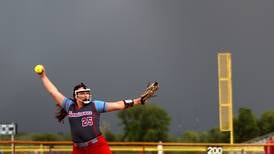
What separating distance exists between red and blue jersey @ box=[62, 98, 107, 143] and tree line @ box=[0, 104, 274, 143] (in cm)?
6956

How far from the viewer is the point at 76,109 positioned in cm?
746

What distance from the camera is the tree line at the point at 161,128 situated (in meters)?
80.6

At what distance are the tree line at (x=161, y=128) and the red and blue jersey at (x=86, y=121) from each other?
69.6m

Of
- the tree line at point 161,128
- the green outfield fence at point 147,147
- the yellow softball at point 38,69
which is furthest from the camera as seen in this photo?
the tree line at point 161,128

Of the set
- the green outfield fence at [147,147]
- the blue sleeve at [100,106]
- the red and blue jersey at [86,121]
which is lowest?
the green outfield fence at [147,147]

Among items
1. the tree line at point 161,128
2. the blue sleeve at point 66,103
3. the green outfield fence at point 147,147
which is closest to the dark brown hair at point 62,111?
the blue sleeve at point 66,103

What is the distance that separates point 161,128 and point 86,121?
273 feet

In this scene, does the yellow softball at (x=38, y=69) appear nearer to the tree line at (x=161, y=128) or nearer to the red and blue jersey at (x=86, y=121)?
the red and blue jersey at (x=86, y=121)

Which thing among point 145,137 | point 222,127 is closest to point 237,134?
point 145,137

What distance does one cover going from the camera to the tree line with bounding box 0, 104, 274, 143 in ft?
265

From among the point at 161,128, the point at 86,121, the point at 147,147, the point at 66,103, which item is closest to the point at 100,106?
the point at 86,121

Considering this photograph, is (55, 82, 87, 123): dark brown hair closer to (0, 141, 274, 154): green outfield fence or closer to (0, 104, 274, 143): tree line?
(0, 141, 274, 154): green outfield fence

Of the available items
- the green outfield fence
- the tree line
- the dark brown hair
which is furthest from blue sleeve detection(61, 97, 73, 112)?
the tree line

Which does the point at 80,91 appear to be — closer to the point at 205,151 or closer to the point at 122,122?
the point at 205,151
